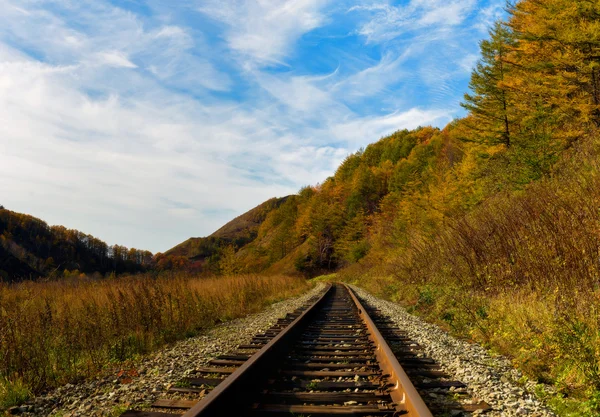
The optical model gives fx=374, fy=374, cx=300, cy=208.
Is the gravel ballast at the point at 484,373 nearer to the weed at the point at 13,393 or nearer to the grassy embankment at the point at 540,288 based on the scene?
the grassy embankment at the point at 540,288

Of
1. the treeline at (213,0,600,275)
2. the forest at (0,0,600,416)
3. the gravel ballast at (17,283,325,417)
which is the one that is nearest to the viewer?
the gravel ballast at (17,283,325,417)

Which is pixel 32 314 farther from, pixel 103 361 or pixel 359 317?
pixel 359 317

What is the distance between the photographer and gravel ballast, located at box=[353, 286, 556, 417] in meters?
3.38

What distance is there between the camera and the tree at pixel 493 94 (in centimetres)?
2183

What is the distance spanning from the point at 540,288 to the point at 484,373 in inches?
135

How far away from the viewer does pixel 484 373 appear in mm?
4371

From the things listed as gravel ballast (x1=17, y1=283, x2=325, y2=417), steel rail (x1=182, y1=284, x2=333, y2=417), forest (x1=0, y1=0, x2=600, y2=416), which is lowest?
gravel ballast (x1=17, y1=283, x2=325, y2=417)

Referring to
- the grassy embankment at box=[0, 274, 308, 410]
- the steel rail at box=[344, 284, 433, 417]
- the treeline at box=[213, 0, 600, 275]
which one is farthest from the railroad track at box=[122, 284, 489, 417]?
the treeline at box=[213, 0, 600, 275]

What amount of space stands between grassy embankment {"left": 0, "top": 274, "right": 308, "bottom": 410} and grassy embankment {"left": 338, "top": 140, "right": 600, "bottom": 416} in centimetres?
567

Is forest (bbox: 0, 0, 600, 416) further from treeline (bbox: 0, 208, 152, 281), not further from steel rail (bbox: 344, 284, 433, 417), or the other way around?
treeline (bbox: 0, 208, 152, 281)

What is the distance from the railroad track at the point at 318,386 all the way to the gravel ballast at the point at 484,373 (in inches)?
6.7

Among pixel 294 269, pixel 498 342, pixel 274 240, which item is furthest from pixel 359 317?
pixel 274 240

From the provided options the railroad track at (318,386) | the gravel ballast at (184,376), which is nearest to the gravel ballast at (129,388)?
the gravel ballast at (184,376)

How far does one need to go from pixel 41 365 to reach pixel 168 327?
9.50ft
